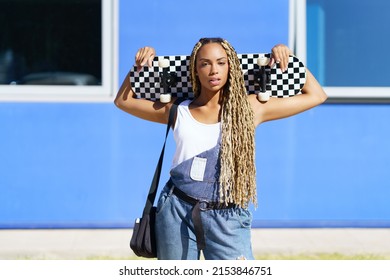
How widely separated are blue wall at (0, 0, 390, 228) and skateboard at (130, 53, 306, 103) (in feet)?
11.5

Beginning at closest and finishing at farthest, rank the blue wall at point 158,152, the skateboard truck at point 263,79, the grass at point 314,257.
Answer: the skateboard truck at point 263,79 < the grass at point 314,257 < the blue wall at point 158,152

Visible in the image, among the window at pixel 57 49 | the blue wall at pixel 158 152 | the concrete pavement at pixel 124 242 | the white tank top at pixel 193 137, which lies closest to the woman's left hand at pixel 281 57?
the white tank top at pixel 193 137

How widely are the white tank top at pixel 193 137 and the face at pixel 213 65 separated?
17 cm

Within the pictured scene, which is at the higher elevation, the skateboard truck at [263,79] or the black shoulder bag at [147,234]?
the skateboard truck at [263,79]

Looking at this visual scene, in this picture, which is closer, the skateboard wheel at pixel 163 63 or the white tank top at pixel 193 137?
the white tank top at pixel 193 137

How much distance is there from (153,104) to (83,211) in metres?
3.76

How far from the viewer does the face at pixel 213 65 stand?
11.1ft

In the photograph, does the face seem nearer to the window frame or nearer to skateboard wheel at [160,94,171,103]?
skateboard wheel at [160,94,171,103]

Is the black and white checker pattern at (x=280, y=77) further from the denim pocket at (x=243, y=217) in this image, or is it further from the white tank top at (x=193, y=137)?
the denim pocket at (x=243, y=217)

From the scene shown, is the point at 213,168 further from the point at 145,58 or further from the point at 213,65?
the point at 145,58

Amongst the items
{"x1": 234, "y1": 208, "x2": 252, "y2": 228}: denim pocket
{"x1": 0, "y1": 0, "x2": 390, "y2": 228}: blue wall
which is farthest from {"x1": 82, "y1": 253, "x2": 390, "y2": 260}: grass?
{"x1": 234, "y1": 208, "x2": 252, "y2": 228}: denim pocket

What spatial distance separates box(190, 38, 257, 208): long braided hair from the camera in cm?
337

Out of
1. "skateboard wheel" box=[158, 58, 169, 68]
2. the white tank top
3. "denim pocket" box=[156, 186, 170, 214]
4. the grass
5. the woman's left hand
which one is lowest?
the grass
